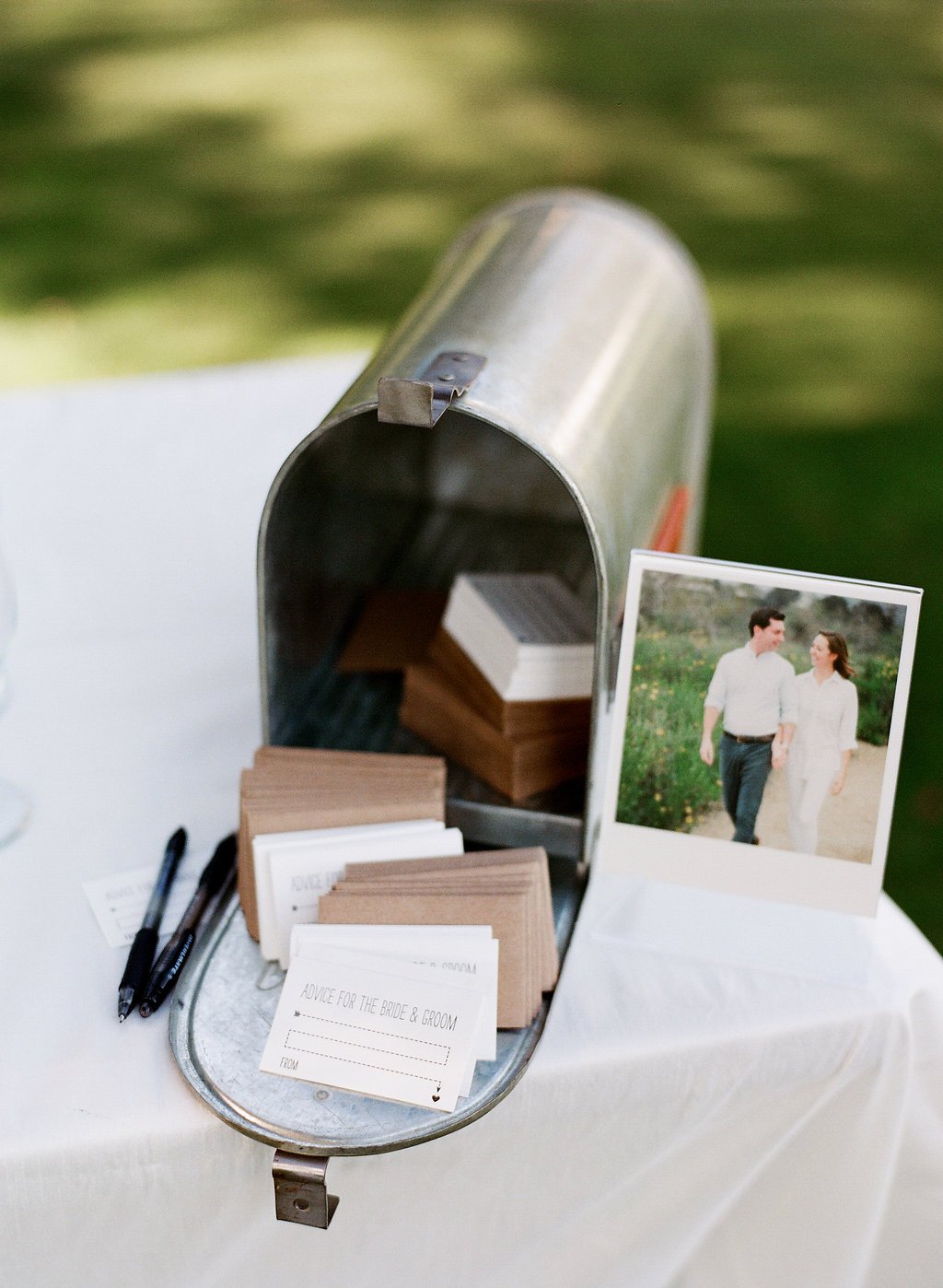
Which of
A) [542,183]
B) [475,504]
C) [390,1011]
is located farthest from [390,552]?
[542,183]

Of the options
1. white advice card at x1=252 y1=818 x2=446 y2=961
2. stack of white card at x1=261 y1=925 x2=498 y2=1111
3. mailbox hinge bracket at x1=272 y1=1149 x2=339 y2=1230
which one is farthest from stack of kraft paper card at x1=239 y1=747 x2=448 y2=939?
mailbox hinge bracket at x1=272 y1=1149 x2=339 y2=1230

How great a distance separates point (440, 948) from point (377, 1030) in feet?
0.26

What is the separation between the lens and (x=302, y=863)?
104cm

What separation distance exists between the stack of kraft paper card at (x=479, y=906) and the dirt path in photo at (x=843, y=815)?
18cm

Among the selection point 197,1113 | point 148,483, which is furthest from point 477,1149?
point 148,483

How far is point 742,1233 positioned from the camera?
1091 mm

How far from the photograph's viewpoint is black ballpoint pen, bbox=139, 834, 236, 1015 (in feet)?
3.38

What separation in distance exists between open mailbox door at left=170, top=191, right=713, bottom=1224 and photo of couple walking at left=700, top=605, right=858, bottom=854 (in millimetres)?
123

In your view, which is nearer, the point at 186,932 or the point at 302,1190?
the point at 302,1190

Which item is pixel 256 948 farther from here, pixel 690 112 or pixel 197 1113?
pixel 690 112

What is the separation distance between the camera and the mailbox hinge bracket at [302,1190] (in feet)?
2.96

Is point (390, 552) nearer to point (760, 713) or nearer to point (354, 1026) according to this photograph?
point (760, 713)

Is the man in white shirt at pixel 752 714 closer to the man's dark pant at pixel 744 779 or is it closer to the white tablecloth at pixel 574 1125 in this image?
the man's dark pant at pixel 744 779

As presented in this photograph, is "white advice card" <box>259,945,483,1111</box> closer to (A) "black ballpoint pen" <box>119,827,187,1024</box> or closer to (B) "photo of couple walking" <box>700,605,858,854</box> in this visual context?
(A) "black ballpoint pen" <box>119,827,187,1024</box>
